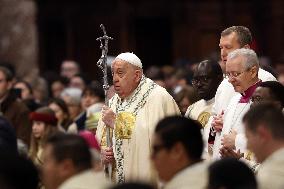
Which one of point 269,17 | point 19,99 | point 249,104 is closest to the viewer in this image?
point 249,104

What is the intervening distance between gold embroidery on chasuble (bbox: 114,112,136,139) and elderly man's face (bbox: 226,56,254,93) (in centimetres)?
121

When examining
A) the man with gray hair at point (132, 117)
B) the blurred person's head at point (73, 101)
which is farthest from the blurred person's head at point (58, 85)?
the man with gray hair at point (132, 117)

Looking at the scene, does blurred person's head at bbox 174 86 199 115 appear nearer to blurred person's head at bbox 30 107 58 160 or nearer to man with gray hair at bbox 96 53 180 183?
blurred person's head at bbox 30 107 58 160

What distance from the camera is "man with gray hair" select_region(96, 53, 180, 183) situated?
1281 cm

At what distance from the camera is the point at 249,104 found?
11.9 meters

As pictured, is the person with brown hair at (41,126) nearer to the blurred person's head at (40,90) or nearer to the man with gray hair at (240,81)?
the man with gray hair at (240,81)

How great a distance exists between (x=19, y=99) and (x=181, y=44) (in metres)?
10.9

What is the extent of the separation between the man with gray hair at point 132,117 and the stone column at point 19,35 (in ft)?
32.4

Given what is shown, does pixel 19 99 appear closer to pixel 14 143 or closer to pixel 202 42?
pixel 14 143

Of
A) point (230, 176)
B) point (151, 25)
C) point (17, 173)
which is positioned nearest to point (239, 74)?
point (230, 176)

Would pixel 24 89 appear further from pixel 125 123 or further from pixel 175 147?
pixel 175 147

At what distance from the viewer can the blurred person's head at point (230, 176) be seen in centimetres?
856

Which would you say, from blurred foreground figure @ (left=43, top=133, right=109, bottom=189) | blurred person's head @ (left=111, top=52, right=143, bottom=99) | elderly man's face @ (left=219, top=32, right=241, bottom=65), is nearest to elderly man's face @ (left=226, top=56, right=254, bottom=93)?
elderly man's face @ (left=219, top=32, right=241, bottom=65)

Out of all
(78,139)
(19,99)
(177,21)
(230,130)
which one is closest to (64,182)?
(78,139)
